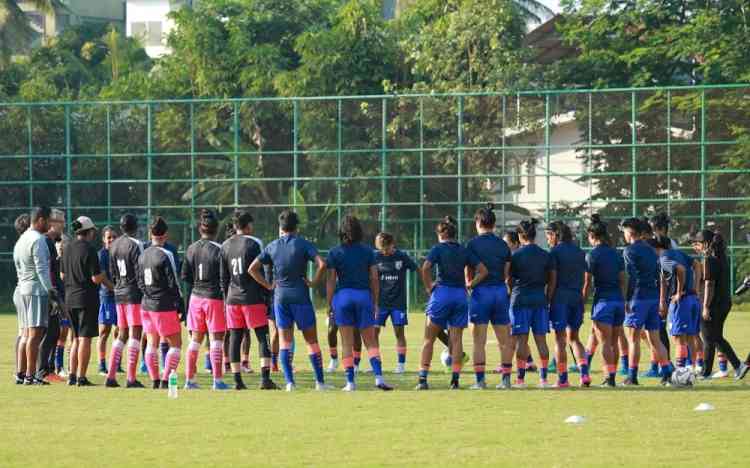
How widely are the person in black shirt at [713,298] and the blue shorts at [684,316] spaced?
14 centimetres

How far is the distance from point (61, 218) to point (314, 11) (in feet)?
114

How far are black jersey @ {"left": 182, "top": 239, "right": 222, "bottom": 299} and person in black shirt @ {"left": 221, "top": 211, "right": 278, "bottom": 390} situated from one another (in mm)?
109

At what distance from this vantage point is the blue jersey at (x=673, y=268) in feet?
58.5

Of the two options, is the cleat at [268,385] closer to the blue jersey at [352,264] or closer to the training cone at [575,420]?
the blue jersey at [352,264]

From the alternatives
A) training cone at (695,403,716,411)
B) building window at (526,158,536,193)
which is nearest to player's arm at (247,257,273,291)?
training cone at (695,403,716,411)

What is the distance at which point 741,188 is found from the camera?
→ 37.4 metres

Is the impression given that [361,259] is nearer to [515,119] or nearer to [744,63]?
[515,119]

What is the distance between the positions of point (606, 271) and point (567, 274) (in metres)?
0.45

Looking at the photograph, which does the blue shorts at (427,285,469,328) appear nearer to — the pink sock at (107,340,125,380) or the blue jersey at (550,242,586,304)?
the blue jersey at (550,242,586,304)

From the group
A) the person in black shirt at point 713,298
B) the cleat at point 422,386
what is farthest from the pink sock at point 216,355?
the person in black shirt at point 713,298

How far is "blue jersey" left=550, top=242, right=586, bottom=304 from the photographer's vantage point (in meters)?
17.2

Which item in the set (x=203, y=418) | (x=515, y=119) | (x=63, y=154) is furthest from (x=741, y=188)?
(x=203, y=418)

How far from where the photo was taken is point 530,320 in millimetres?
16984

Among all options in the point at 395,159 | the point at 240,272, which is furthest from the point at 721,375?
the point at 395,159
